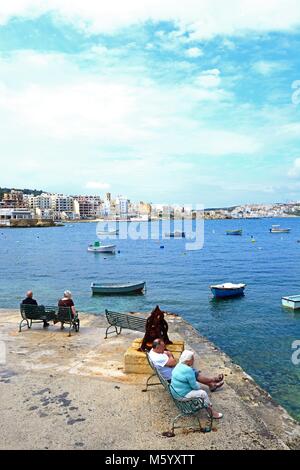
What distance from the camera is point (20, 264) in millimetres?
54812

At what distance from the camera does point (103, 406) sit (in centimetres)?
639

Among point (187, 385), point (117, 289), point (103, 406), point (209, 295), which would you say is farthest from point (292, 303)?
point (103, 406)

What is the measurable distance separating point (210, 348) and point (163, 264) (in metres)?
42.4

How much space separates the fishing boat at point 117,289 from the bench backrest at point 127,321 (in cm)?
1948

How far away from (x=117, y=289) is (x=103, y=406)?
24.3 m

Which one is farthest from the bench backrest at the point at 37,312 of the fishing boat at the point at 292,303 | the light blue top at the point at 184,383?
the fishing boat at the point at 292,303

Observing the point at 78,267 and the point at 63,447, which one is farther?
the point at 78,267

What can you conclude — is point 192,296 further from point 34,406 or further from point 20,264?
point 20,264

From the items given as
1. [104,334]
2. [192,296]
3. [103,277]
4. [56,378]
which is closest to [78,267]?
[103,277]

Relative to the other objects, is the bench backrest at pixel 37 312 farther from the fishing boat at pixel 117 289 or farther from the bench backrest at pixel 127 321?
the fishing boat at pixel 117 289

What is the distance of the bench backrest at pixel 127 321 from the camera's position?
1019 centimetres

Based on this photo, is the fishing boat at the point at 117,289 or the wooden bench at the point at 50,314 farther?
the fishing boat at the point at 117,289

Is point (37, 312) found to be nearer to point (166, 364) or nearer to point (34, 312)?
point (34, 312)

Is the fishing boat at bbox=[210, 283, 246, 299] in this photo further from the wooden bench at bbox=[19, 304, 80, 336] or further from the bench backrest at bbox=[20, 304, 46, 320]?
the bench backrest at bbox=[20, 304, 46, 320]
